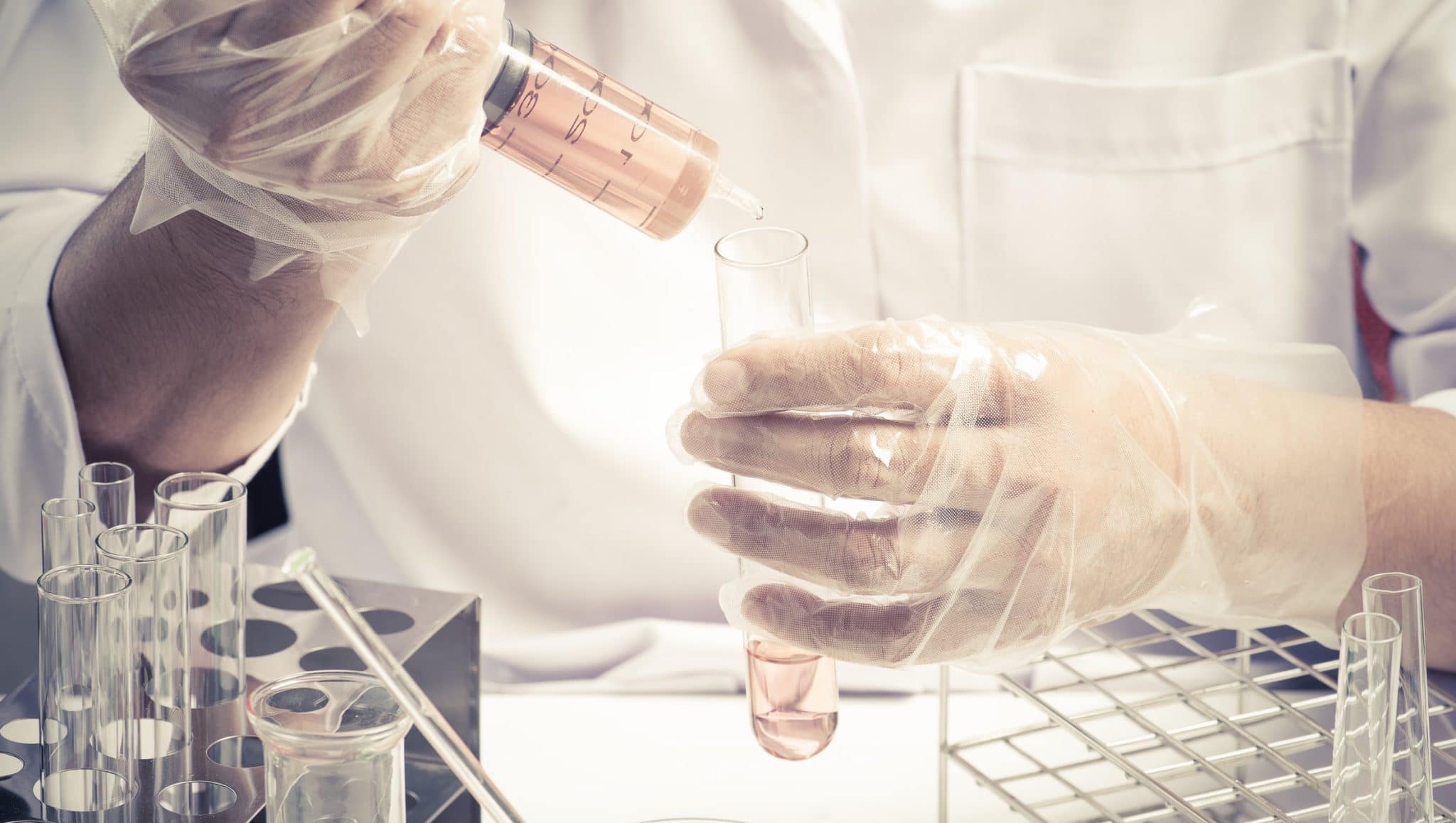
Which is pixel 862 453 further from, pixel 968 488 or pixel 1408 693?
pixel 1408 693

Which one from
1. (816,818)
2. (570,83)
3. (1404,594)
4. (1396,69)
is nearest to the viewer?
(1404,594)

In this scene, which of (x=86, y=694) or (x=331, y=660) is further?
(x=331, y=660)

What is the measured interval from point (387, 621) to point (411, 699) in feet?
0.66

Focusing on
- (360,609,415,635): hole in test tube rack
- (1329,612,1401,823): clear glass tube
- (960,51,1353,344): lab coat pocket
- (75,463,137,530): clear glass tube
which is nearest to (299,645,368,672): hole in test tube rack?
(360,609,415,635): hole in test tube rack

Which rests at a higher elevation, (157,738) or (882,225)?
(882,225)

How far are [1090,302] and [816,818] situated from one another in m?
0.56

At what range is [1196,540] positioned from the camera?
778 millimetres

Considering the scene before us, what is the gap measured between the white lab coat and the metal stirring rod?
0.53 meters

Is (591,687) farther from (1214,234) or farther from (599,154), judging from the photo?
(1214,234)

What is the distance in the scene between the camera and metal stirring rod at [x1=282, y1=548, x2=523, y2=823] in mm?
557

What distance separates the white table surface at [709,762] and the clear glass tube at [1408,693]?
332mm

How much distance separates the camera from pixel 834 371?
2.24 feet

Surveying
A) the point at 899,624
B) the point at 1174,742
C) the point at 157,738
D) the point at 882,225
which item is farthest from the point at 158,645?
the point at 882,225

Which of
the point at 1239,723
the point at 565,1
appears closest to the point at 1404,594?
the point at 1239,723
